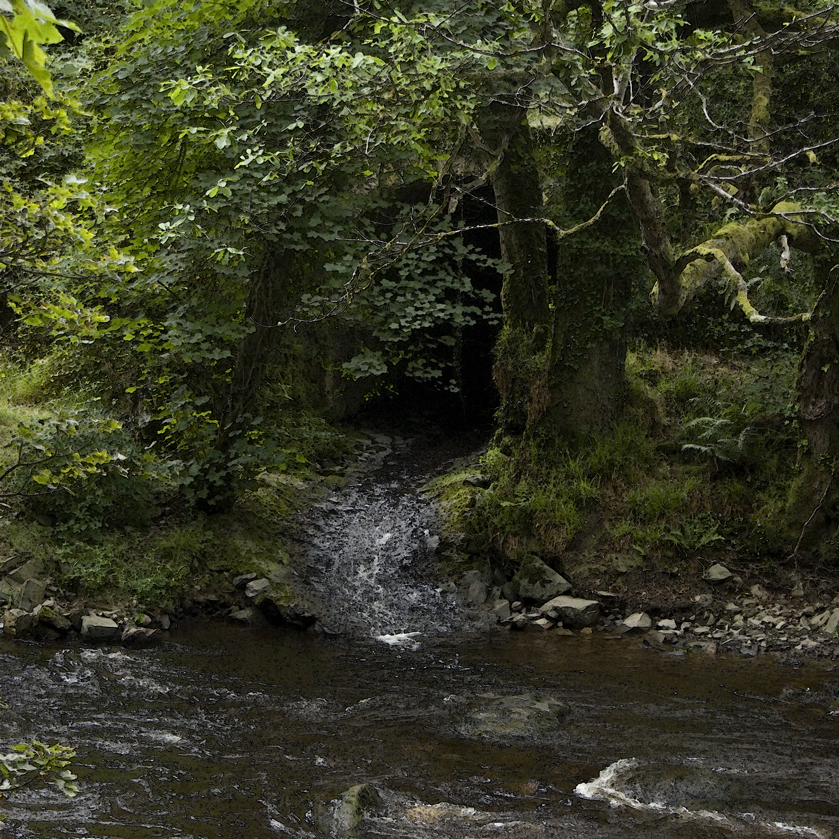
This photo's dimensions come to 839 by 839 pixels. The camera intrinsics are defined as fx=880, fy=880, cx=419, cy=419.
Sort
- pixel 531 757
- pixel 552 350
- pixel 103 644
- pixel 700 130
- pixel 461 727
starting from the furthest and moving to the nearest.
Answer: pixel 700 130, pixel 552 350, pixel 103 644, pixel 461 727, pixel 531 757

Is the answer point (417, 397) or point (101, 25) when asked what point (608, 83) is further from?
point (101, 25)

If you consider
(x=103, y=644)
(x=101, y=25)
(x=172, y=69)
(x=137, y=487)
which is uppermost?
(x=101, y=25)

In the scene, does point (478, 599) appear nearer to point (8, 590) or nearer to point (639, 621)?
point (639, 621)

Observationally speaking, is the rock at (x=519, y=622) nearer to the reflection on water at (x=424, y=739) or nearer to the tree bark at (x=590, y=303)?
the reflection on water at (x=424, y=739)

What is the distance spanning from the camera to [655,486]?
37.9 ft

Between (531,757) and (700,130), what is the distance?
40.8 feet

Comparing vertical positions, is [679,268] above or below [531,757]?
above

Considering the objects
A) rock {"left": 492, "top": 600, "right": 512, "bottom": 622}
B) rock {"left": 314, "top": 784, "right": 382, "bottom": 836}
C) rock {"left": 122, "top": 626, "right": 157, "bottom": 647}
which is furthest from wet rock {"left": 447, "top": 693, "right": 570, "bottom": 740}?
rock {"left": 122, "top": 626, "right": 157, "bottom": 647}

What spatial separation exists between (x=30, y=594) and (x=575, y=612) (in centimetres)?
609

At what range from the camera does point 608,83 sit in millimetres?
9305

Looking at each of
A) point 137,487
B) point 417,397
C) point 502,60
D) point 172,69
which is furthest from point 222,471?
point 417,397

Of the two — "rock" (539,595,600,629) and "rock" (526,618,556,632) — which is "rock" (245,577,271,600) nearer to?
"rock" (526,618,556,632)

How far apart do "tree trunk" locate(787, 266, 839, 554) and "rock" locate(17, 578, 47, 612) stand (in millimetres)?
8569

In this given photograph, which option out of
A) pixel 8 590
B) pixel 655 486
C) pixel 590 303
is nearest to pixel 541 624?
pixel 655 486
